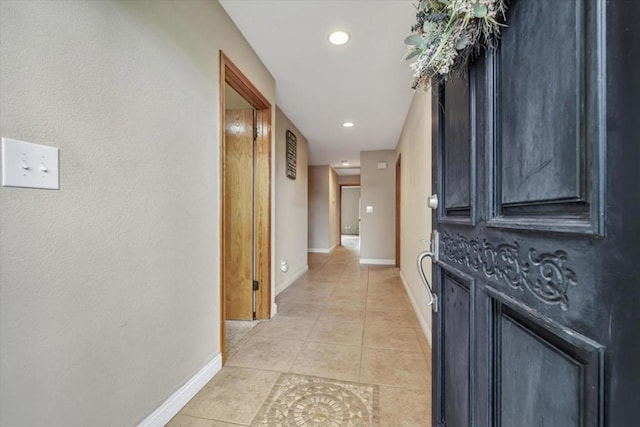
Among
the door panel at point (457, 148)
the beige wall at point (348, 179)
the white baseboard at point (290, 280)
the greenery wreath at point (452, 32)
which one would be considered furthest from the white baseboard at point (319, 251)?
the greenery wreath at point (452, 32)

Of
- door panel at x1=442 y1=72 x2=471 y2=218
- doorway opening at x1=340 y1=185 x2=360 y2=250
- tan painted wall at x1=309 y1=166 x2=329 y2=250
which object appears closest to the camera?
door panel at x1=442 y1=72 x2=471 y2=218

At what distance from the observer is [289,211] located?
12.8 feet

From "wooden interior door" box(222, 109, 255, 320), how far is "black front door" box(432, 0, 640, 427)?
215 cm

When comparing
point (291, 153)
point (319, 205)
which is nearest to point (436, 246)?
point (291, 153)

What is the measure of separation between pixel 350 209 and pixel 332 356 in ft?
35.9

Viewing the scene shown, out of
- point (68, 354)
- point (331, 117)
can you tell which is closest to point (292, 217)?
point (331, 117)

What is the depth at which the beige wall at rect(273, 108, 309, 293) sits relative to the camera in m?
3.47

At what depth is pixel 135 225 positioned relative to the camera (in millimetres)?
1150

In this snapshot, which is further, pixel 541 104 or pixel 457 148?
pixel 457 148

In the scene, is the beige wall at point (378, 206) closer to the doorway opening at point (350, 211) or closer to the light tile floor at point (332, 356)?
the light tile floor at point (332, 356)

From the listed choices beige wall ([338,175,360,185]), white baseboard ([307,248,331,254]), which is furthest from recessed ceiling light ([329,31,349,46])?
beige wall ([338,175,360,185])

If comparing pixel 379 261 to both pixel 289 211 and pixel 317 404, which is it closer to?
pixel 289 211

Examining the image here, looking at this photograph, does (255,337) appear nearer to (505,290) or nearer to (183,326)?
(183,326)

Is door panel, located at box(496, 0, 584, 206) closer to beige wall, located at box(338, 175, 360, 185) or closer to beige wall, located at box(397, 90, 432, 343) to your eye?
beige wall, located at box(397, 90, 432, 343)
